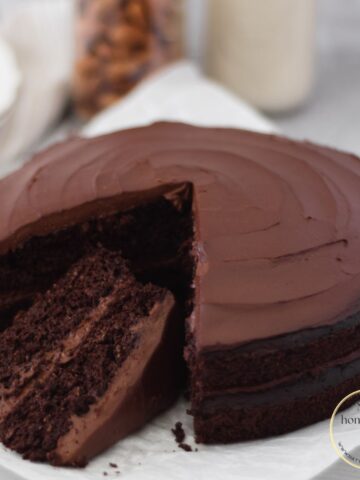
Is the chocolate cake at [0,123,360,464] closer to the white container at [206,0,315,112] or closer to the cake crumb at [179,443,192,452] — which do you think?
the cake crumb at [179,443,192,452]

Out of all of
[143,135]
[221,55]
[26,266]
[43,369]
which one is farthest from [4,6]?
[43,369]

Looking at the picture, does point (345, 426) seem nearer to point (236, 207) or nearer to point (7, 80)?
point (236, 207)

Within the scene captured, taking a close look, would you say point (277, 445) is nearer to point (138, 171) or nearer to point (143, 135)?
point (138, 171)

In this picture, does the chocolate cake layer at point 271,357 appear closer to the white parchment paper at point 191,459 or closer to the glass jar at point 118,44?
the white parchment paper at point 191,459

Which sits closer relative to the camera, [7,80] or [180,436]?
[180,436]

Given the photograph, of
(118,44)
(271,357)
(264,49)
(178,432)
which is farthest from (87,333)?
(264,49)

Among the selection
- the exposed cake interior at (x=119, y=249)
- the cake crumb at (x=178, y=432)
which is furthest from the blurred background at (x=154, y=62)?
the cake crumb at (x=178, y=432)

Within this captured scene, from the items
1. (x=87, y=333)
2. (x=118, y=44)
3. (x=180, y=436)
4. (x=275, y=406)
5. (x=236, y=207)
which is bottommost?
(x=180, y=436)
